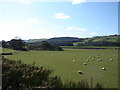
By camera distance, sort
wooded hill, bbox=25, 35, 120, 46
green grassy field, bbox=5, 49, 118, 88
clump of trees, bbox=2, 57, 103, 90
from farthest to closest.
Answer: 1. wooded hill, bbox=25, 35, 120, 46
2. green grassy field, bbox=5, 49, 118, 88
3. clump of trees, bbox=2, 57, 103, 90

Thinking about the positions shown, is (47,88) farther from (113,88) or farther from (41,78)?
(113,88)

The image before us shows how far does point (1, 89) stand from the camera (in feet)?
23.2

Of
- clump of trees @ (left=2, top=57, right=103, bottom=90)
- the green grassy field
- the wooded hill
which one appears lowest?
the green grassy field

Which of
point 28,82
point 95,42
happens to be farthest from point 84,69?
point 95,42

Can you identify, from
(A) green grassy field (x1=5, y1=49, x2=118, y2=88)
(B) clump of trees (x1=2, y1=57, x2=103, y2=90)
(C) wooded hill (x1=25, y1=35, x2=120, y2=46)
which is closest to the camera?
(B) clump of trees (x1=2, y1=57, x2=103, y2=90)

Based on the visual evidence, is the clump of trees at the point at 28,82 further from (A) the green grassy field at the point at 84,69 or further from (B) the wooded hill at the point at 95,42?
(B) the wooded hill at the point at 95,42

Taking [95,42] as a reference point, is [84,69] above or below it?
below

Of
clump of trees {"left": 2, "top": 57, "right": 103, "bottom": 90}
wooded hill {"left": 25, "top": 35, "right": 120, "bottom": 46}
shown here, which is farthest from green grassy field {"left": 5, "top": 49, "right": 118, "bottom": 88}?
wooded hill {"left": 25, "top": 35, "right": 120, "bottom": 46}

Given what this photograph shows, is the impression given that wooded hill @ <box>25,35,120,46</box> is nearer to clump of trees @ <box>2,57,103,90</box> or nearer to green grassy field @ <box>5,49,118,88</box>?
green grassy field @ <box>5,49,118,88</box>

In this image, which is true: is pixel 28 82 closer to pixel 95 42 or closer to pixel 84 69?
pixel 84 69

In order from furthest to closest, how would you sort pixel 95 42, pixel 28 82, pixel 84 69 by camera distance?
pixel 95 42 → pixel 84 69 → pixel 28 82

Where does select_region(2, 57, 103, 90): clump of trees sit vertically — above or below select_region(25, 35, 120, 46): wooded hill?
below

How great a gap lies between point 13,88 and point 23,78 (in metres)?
0.90

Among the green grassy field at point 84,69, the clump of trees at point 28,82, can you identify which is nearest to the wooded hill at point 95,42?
the green grassy field at point 84,69
